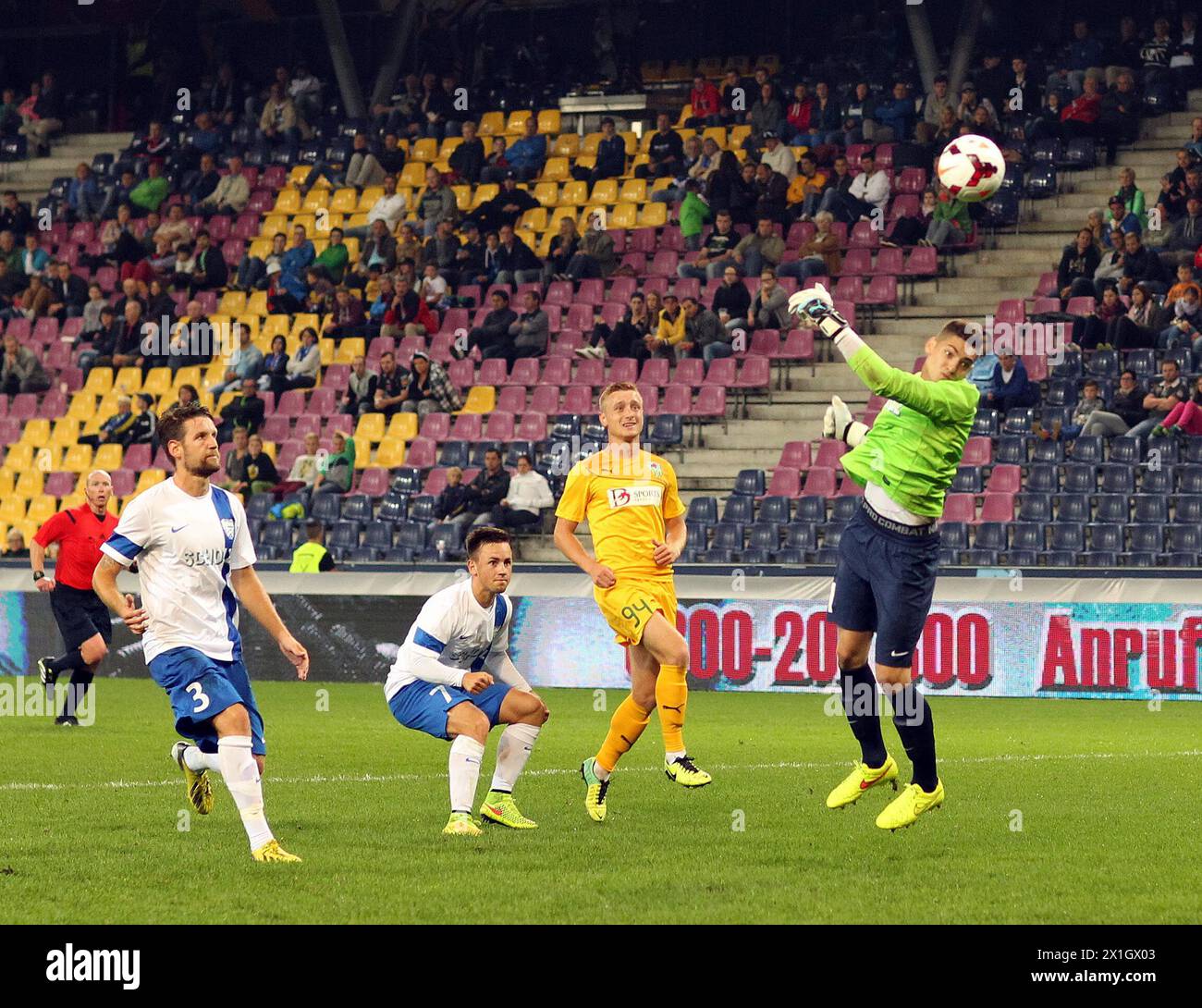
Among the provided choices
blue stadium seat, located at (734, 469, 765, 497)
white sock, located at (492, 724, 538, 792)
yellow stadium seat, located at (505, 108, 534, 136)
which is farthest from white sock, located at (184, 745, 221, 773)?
yellow stadium seat, located at (505, 108, 534, 136)

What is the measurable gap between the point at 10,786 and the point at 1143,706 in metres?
9.80

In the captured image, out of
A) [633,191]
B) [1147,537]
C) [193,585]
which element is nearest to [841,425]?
[193,585]

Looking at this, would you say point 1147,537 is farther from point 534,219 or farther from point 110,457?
point 110,457

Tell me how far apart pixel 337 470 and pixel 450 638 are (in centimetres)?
1549

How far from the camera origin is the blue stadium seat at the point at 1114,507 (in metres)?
19.6

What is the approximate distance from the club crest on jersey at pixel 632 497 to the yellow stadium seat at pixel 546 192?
65.9ft

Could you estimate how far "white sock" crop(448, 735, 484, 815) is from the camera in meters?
8.81

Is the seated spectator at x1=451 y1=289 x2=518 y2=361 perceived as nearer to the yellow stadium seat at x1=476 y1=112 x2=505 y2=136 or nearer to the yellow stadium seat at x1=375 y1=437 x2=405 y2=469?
the yellow stadium seat at x1=375 y1=437 x2=405 y2=469

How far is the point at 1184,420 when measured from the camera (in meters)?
19.8

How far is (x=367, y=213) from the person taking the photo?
30625mm

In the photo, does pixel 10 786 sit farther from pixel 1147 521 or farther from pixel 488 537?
pixel 1147 521

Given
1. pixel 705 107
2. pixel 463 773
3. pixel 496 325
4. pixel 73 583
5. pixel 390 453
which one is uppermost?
pixel 705 107

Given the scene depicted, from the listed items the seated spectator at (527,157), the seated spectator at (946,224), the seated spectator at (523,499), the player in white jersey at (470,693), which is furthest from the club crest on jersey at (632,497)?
the seated spectator at (527,157)
